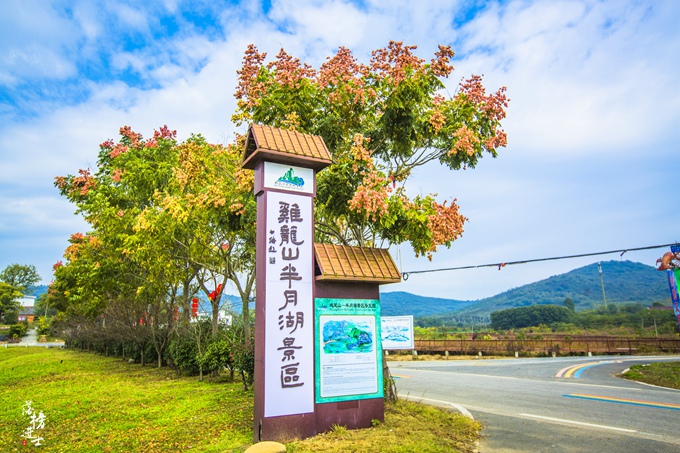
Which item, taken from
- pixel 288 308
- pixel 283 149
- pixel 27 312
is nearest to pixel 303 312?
pixel 288 308

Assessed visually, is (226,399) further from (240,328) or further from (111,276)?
(111,276)

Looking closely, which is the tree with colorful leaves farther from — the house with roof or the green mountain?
the green mountain

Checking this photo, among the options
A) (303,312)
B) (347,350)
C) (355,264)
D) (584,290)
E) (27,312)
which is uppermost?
(584,290)

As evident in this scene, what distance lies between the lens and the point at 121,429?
7.99 metres

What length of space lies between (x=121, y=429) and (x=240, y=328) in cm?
639

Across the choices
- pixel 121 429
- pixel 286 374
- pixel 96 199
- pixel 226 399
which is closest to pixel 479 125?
pixel 286 374

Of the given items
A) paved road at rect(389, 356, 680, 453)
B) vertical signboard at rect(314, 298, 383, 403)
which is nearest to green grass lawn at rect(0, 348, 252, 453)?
vertical signboard at rect(314, 298, 383, 403)

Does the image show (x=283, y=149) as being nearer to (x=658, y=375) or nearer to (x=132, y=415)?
(x=132, y=415)

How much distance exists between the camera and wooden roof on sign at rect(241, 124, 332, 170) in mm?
7008

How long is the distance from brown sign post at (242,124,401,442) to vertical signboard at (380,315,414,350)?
53.6ft

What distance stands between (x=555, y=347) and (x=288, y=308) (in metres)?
28.1

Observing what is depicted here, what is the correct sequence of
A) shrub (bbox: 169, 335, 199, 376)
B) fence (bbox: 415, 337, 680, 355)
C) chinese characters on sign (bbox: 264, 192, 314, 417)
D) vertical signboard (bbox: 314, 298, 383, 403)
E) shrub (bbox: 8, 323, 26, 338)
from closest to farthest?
1. chinese characters on sign (bbox: 264, 192, 314, 417)
2. vertical signboard (bbox: 314, 298, 383, 403)
3. shrub (bbox: 169, 335, 199, 376)
4. fence (bbox: 415, 337, 680, 355)
5. shrub (bbox: 8, 323, 26, 338)

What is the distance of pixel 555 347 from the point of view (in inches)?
1156

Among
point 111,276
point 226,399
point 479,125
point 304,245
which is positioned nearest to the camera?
point 304,245
